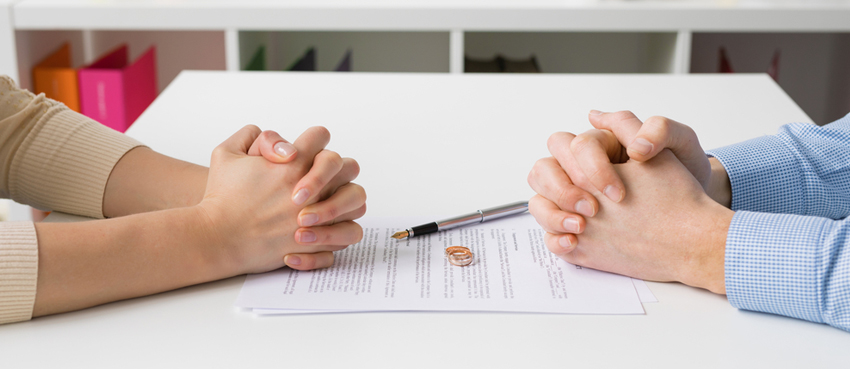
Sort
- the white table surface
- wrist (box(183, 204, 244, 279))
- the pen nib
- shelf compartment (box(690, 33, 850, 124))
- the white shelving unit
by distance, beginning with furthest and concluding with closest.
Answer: shelf compartment (box(690, 33, 850, 124)) → the white shelving unit → the pen nib → wrist (box(183, 204, 244, 279)) → the white table surface

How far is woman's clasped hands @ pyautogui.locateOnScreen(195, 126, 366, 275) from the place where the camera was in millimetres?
667

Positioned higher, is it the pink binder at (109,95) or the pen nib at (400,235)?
the pink binder at (109,95)

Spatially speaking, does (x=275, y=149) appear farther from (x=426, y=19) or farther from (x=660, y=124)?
(x=426, y=19)

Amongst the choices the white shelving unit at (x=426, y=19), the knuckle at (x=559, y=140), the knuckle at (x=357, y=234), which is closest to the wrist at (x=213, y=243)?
the knuckle at (x=357, y=234)

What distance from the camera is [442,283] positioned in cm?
66

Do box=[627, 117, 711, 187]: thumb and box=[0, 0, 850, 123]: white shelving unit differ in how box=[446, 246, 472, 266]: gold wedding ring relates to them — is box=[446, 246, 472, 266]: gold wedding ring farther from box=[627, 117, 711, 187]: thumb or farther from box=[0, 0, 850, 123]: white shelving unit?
box=[0, 0, 850, 123]: white shelving unit

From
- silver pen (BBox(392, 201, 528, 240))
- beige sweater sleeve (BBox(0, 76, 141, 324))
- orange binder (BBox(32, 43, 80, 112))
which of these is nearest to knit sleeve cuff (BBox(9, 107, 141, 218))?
beige sweater sleeve (BBox(0, 76, 141, 324))

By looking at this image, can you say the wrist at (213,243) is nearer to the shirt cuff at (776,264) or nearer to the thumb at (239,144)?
the thumb at (239,144)

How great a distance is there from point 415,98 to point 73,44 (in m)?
1.83

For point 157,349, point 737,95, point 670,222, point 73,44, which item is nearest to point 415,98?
point 737,95

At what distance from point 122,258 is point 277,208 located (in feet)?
0.47

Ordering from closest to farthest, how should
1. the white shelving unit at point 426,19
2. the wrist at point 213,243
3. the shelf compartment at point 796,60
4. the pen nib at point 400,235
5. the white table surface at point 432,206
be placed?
the white table surface at point 432,206, the wrist at point 213,243, the pen nib at point 400,235, the white shelving unit at point 426,19, the shelf compartment at point 796,60

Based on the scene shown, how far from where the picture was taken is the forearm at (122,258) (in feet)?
1.98

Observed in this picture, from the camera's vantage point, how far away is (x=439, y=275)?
26.6 inches
